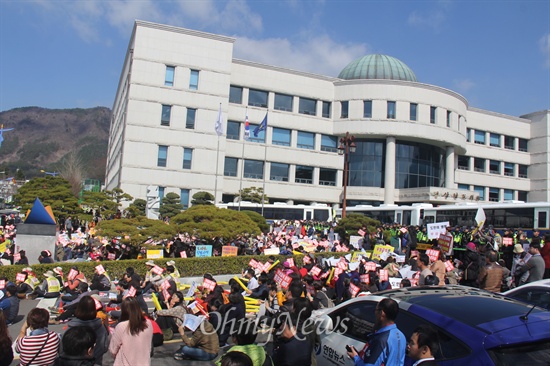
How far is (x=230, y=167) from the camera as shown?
52.2 meters

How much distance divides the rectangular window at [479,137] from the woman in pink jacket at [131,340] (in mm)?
65093

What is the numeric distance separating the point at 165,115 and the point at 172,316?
41970 mm

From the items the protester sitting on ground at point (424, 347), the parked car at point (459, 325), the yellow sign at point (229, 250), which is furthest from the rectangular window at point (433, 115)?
Answer: the protester sitting on ground at point (424, 347)

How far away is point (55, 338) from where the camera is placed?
4938 millimetres

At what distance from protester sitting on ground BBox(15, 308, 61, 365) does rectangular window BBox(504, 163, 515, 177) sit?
2714 inches

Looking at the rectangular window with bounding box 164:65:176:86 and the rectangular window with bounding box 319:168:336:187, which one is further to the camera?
the rectangular window with bounding box 319:168:336:187

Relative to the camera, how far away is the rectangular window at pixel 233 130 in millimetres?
52406

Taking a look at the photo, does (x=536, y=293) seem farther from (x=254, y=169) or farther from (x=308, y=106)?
(x=308, y=106)

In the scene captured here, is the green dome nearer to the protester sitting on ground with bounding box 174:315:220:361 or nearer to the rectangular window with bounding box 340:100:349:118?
the rectangular window with bounding box 340:100:349:118

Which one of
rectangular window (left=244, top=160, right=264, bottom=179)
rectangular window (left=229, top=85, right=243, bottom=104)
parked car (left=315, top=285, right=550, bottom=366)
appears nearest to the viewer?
parked car (left=315, top=285, right=550, bottom=366)

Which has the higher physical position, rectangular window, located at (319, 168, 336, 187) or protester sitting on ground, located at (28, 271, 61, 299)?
rectangular window, located at (319, 168, 336, 187)

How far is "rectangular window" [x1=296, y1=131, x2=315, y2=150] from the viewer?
55.1 m

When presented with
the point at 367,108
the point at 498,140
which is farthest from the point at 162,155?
the point at 498,140

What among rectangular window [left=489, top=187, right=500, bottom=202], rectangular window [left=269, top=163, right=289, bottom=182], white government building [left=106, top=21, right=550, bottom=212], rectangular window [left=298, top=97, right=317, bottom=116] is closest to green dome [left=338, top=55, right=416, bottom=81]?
white government building [left=106, top=21, right=550, bottom=212]
